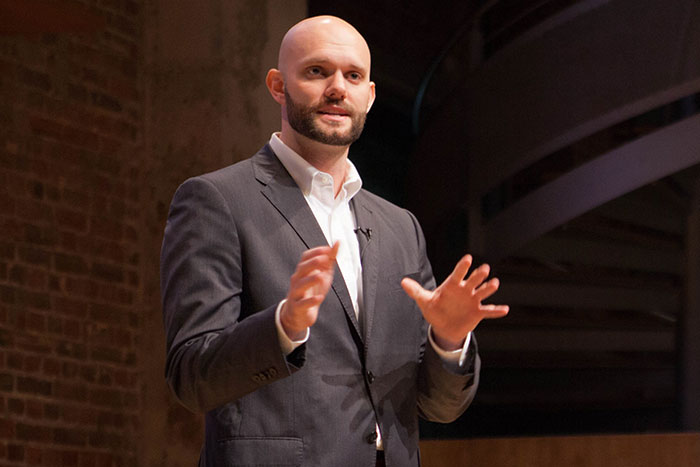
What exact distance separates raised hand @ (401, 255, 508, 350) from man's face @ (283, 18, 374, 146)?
1.11 ft

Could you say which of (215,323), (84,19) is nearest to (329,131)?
(215,323)

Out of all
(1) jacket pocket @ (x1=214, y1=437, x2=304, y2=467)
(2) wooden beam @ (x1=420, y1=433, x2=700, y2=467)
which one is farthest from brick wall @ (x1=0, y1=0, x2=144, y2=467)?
(1) jacket pocket @ (x1=214, y1=437, x2=304, y2=467)

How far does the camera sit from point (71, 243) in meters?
4.02

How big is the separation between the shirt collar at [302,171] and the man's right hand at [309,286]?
38 cm

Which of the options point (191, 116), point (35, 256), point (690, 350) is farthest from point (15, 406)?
point (690, 350)

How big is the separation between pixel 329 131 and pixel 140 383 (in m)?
2.73

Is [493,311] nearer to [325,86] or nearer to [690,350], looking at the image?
[325,86]

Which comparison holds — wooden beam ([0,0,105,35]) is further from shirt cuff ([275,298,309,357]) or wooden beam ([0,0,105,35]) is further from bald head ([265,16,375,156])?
shirt cuff ([275,298,309,357])

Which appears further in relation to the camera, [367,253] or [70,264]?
[70,264]

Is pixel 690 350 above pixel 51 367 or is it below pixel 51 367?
above

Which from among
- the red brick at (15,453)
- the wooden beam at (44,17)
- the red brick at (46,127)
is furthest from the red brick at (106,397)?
the wooden beam at (44,17)

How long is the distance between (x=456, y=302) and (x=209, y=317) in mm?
419

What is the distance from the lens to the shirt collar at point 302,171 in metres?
1.81

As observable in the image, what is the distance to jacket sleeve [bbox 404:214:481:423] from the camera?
1723mm
